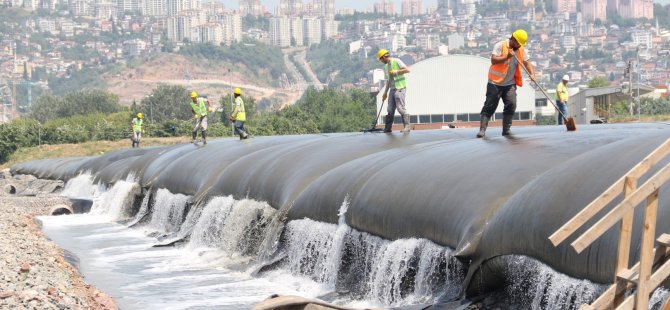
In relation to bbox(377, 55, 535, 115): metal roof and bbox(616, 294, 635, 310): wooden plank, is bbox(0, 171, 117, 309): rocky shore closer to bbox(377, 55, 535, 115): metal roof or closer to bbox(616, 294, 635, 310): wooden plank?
bbox(616, 294, 635, 310): wooden plank

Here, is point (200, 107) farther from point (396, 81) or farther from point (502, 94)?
point (502, 94)

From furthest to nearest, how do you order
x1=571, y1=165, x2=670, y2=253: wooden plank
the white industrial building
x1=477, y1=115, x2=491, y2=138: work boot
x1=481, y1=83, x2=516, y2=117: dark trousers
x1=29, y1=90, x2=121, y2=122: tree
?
x1=29, y1=90, x2=121, y2=122: tree, the white industrial building, x1=477, y1=115, x2=491, y2=138: work boot, x1=481, y1=83, x2=516, y2=117: dark trousers, x1=571, y1=165, x2=670, y2=253: wooden plank

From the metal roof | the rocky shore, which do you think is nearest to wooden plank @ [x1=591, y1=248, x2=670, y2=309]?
the rocky shore

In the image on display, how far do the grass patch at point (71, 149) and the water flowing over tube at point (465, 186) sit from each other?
54.4m

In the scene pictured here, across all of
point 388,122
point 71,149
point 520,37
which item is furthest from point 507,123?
point 71,149

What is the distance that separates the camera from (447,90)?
86.6 m

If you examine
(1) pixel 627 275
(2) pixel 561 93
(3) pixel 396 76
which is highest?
(3) pixel 396 76

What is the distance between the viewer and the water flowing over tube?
11.4 m

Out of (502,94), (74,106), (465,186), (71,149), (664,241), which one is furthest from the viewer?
(74,106)

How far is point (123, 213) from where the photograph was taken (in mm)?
33031

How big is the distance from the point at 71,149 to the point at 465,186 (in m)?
70.9

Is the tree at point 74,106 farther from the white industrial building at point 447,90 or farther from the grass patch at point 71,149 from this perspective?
the white industrial building at point 447,90

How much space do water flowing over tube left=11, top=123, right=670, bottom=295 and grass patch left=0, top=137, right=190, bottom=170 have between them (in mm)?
54425

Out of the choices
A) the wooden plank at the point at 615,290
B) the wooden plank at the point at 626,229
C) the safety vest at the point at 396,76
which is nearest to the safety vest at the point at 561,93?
the safety vest at the point at 396,76
